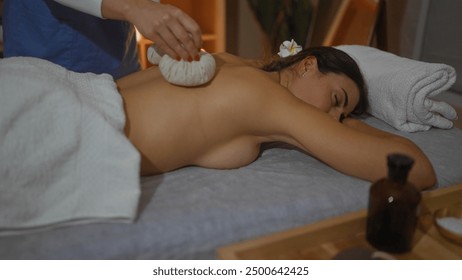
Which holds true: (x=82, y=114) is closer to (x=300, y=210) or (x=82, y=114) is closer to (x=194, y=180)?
(x=194, y=180)

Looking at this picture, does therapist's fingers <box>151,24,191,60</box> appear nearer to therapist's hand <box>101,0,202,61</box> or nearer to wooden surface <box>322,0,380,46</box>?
therapist's hand <box>101,0,202,61</box>

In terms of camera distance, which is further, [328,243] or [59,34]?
[59,34]

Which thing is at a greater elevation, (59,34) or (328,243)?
(59,34)

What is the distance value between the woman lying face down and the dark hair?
112 millimetres

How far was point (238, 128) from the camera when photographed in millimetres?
1075

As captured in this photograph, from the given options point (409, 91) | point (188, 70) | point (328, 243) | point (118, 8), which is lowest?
point (328, 243)

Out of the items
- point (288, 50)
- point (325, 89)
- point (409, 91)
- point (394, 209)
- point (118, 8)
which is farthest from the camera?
point (288, 50)

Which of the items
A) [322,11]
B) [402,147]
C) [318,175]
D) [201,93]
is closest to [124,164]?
[201,93]

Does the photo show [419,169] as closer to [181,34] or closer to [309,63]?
[309,63]

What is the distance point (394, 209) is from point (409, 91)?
70 cm

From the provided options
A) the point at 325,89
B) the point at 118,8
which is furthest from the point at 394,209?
the point at 118,8

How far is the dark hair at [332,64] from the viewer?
4.11 feet

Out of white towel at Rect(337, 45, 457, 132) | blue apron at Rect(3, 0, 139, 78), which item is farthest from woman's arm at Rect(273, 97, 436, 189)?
blue apron at Rect(3, 0, 139, 78)
